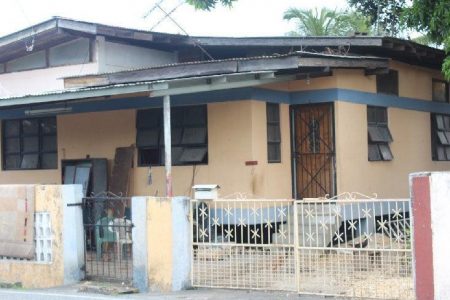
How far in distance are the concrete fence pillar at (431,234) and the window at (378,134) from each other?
6.87m

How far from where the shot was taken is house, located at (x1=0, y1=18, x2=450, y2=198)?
1287 centimetres

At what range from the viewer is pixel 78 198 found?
1070cm

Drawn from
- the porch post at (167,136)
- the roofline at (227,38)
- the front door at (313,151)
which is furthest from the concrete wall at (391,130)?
the porch post at (167,136)

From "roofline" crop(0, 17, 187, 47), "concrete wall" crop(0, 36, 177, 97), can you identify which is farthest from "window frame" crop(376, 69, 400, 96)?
"concrete wall" crop(0, 36, 177, 97)

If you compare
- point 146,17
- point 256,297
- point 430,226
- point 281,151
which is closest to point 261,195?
point 281,151

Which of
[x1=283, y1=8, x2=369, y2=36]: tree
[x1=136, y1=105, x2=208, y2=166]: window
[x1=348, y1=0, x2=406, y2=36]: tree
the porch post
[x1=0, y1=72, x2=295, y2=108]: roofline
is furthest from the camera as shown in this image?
[x1=283, y1=8, x2=369, y2=36]: tree

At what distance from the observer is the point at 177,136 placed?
14086mm

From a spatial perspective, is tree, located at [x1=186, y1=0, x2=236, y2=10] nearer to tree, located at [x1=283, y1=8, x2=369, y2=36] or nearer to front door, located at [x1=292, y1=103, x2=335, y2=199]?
front door, located at [x1=292, y1=103, x2=335, y2=199]

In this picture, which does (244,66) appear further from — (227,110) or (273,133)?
(273,133)

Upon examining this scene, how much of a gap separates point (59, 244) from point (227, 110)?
459 cm

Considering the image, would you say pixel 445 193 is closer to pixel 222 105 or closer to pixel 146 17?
pixel 222 105

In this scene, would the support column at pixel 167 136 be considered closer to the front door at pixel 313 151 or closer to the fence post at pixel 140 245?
the fence post at pixel 140 245

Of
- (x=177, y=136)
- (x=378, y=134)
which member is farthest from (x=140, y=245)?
(x=378, y=134)

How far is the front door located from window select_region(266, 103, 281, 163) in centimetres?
48
